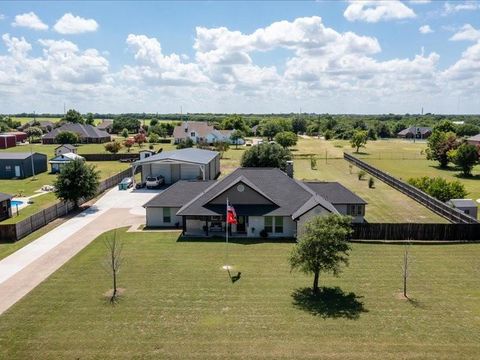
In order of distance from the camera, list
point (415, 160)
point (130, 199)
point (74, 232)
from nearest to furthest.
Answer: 1. point (74, 232)
2. point (130, 199)
3. point (415, 160)

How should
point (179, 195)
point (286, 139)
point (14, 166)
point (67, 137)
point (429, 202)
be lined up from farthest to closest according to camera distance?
point (67, 137), point (286, 139), point (14, 166), point (429, 202), point (179, 195)

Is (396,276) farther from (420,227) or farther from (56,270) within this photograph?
(56,270)

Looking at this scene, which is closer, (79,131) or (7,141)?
(7,141)

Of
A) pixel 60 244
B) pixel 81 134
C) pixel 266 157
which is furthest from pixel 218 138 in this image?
pixel 60 244

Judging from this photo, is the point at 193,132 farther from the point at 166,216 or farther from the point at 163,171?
the point at 166,216

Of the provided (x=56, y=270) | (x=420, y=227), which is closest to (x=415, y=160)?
(x=420, y=227)

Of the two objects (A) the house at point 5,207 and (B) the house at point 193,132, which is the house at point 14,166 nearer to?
(A) the house at point 5,207
